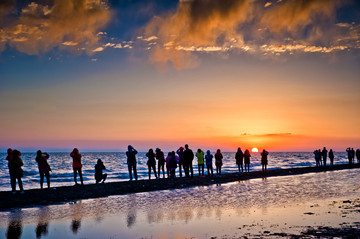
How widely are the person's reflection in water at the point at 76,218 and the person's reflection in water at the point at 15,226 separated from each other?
145cm

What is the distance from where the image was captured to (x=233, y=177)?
26.9 metres

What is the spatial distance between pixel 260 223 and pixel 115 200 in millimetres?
8337

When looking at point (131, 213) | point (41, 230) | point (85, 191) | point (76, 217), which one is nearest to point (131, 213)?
point (131, 213)

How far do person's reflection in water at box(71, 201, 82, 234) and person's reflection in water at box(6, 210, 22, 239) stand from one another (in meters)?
1.45

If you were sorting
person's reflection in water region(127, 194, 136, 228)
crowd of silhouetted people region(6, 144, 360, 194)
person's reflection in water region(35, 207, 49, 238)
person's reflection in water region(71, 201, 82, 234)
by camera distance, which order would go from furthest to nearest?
1. crowd of silhouetted people region(6, 144, 360, 194)
2. person's reflection in water region(127, 194, 136, 228)
3. person's reflection in water region(71, 201, 82, 234)
4. person's reflection in water region(35, 207, 49, 238)

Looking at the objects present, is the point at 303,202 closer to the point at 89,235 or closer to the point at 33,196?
the point at 89,235

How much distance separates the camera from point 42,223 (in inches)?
406

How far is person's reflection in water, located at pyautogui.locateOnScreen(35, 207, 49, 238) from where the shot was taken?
8914 mm

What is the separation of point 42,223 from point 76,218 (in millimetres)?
1122

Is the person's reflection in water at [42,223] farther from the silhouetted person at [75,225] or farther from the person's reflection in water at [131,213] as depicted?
the person's reflection in water at [131,213]

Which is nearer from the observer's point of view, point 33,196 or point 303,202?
point 303,202

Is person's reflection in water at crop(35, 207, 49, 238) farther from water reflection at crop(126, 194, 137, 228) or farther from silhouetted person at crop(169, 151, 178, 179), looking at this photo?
silhouetted person at crop(169, 151, 178, 179)

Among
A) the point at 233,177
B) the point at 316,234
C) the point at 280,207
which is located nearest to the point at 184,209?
the point at 280,207

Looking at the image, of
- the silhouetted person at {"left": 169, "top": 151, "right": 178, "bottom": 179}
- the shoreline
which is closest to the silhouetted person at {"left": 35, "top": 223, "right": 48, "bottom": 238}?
the shoreline
